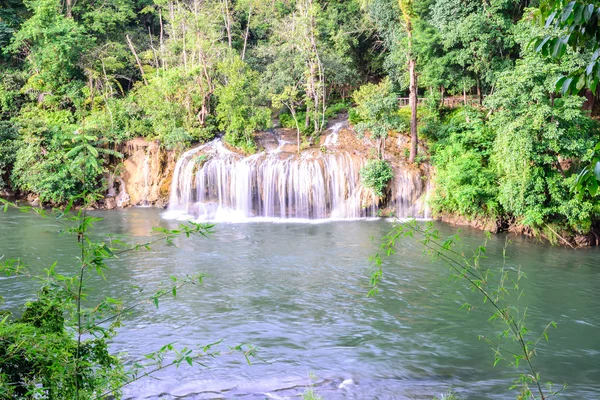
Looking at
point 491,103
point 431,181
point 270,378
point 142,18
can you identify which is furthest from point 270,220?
point 142,18

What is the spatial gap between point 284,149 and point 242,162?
7.61 ft

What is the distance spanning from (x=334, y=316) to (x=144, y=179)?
16.0m

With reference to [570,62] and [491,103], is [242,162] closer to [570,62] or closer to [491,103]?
[491,103]

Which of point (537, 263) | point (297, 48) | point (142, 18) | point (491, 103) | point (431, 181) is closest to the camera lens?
point (537, 263)

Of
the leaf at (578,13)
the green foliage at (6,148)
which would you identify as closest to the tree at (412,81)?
the green foliage at (6,148)

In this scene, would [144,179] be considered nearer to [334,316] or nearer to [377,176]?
[377,176]

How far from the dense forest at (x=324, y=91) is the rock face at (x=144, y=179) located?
2.26 feet

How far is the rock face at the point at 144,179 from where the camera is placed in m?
23.4

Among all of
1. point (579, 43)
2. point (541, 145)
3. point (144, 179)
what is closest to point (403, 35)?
point (541, 145)

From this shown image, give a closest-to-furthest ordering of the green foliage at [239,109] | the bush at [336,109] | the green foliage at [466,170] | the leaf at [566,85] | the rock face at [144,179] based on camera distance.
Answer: the leaf at [566,85] < the green foliage at [466,170] < the rock face at [144,179] < the green foliage at [239,109] < the bush at [336,109]

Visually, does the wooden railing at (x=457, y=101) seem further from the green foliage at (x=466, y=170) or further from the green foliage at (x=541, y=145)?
the green foliage at (x=541, y=145)

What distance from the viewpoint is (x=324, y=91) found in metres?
25.0

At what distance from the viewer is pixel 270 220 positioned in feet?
66.9

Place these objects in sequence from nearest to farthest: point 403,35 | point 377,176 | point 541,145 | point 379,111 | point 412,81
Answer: point 541,145, point 377,176, point 379,111, point 412,81, point 403,35
